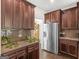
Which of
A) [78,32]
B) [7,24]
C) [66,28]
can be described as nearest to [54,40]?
[66,28]

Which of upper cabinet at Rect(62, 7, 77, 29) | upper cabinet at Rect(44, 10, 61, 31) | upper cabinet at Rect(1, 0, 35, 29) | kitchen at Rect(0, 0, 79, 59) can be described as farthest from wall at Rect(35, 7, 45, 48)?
upper cabinet at Rect(1, 0, 35, 29)

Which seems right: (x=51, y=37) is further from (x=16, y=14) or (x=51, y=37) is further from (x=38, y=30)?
(x=16, y=14)

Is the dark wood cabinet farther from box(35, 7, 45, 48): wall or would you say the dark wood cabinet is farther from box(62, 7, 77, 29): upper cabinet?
Answer: box(35, 7, 45, 48): wall

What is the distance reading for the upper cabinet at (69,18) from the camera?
7.03 meters

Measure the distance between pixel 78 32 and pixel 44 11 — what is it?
3.44 m

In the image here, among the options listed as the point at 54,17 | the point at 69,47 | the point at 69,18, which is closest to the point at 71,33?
the point at 69,18

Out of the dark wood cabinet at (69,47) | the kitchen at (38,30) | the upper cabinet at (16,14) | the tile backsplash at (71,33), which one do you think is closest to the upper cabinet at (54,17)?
the kitchen at (38,30)

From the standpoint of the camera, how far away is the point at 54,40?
26.0 ft

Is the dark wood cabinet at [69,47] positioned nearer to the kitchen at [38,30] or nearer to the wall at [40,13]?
the kitchen at [38,30]

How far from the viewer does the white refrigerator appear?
7.83 m

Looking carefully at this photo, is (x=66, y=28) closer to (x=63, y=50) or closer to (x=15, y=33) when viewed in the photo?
(x=63, y=50)

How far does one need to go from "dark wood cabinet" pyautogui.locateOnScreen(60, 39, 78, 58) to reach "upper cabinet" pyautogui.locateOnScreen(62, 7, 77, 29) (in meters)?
0.84

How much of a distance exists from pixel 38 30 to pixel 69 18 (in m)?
2.45

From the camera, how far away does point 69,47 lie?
22.9 ft
